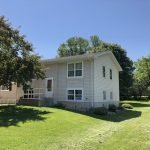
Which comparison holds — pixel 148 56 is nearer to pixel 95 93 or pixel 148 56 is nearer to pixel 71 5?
pixel 95 93

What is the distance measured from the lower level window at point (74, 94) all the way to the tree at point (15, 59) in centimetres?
442

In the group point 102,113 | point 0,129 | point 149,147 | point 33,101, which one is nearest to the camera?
point 149,147

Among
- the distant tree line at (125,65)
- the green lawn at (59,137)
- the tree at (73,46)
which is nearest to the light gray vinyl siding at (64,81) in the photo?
the green lawn at (59,137)

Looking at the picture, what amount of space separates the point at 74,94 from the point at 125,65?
24008mm

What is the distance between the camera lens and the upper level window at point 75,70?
2811 cm

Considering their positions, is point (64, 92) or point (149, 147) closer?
point (149, 147)

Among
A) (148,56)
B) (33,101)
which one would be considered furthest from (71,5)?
(148,56)

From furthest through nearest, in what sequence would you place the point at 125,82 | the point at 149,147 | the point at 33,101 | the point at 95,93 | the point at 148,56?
the point at 148,56 → the point at 125,82 → the point at 33,101 → the point at 95,93 → the point at 149,147

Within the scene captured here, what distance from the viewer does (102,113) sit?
24031mm

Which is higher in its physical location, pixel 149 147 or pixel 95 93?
pixel 95 93

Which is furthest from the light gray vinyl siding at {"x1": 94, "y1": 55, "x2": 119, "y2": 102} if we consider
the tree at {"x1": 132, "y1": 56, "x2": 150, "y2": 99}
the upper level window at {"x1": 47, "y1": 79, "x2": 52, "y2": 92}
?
the tree at {"x1": 132, "y1": 56, "x2": 150, "y2": 99}

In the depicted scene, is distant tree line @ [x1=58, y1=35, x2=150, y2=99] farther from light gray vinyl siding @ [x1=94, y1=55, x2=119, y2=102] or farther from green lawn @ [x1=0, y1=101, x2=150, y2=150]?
green lawn @ [x1=0, y1=101, x2=150, y2=150]

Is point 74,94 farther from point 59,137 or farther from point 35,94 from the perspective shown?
A: point 59,137

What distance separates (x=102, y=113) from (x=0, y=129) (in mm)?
12273
